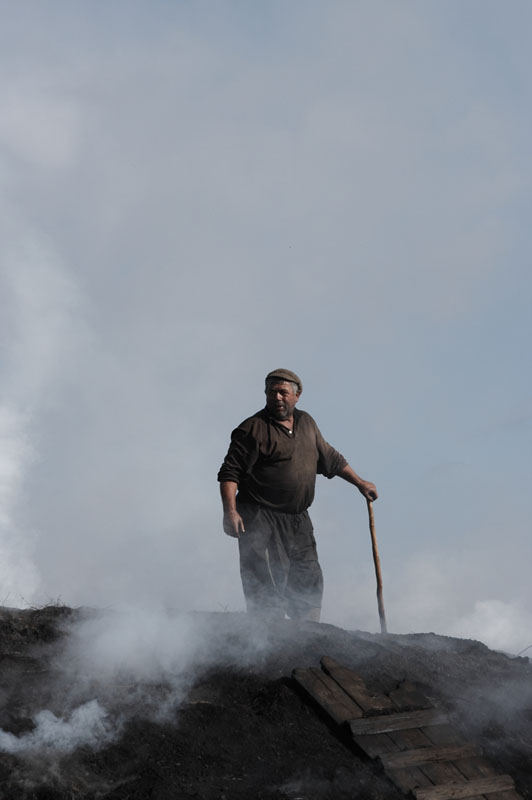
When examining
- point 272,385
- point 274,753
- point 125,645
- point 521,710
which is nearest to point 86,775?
point 274,753

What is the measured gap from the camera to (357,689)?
5195 millimetres

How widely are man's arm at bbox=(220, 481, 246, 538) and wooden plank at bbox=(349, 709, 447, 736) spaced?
2761 mm

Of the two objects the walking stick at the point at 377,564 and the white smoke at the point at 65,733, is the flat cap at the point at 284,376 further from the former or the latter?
the white smoke at the point at 65,733

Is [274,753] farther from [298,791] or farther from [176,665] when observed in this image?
[176,665]

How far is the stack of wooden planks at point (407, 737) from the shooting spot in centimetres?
433

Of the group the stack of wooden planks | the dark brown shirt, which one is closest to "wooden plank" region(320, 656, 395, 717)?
the stack of wooden planks

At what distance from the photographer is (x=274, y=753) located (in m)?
4.48

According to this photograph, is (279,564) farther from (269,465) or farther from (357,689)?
(357,689)

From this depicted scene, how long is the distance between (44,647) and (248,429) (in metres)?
2.82

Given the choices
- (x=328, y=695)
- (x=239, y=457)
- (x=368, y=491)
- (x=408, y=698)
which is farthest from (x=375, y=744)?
(x=368, y=491)

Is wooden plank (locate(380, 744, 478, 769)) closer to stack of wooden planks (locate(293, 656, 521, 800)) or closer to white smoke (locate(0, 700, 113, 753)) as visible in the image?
stack of wooden planks (locate(293, 656, 521, 800))

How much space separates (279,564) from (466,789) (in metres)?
3.52

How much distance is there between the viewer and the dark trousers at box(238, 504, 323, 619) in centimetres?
752

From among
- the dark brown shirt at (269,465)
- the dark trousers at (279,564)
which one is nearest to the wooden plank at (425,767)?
the dark trousers at (279,564)
